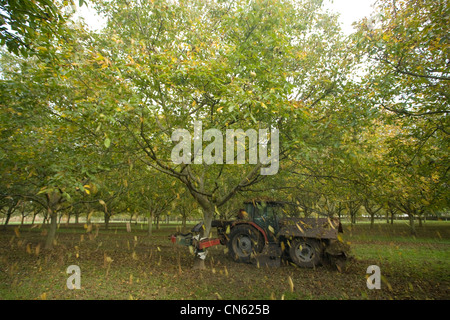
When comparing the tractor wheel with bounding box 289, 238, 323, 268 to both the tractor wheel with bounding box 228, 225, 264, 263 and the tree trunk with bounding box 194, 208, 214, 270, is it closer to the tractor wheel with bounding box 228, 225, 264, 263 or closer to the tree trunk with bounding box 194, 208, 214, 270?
the tractor wheel with bounding box 228, 225, 264, 263

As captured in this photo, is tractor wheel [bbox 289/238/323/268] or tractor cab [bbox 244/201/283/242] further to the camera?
tractor cab [bbox 244/201/283/242]

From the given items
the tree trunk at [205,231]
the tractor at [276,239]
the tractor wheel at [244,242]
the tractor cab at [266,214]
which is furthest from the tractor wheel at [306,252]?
the tree trunk at [205,231]

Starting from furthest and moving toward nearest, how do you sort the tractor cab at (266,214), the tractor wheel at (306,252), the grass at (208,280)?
the tractor cab at (266,214) < the tractor wheel at (306,252) < the grass at (208,280)

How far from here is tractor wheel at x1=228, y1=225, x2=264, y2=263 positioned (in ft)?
30.0

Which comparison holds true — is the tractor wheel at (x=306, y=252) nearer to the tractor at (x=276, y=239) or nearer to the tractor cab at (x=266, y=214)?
the tractor at (x=276, y=239)

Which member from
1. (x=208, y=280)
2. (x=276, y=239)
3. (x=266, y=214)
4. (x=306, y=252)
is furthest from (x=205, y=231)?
(x=306, y=252)

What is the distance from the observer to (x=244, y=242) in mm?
9430

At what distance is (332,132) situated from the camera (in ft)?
22.7

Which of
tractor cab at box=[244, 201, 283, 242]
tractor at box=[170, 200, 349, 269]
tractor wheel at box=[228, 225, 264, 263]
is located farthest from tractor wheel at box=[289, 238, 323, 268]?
tractor wheel at box=[228, 225, 264, 263]

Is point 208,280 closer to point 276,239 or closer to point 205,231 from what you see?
point 205,231

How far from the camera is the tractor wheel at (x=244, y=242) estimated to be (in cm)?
913

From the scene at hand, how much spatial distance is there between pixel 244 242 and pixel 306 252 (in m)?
2.28

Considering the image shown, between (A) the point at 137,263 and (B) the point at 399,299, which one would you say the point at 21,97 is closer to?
(A) the point at 137,263

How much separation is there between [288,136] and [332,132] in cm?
122
